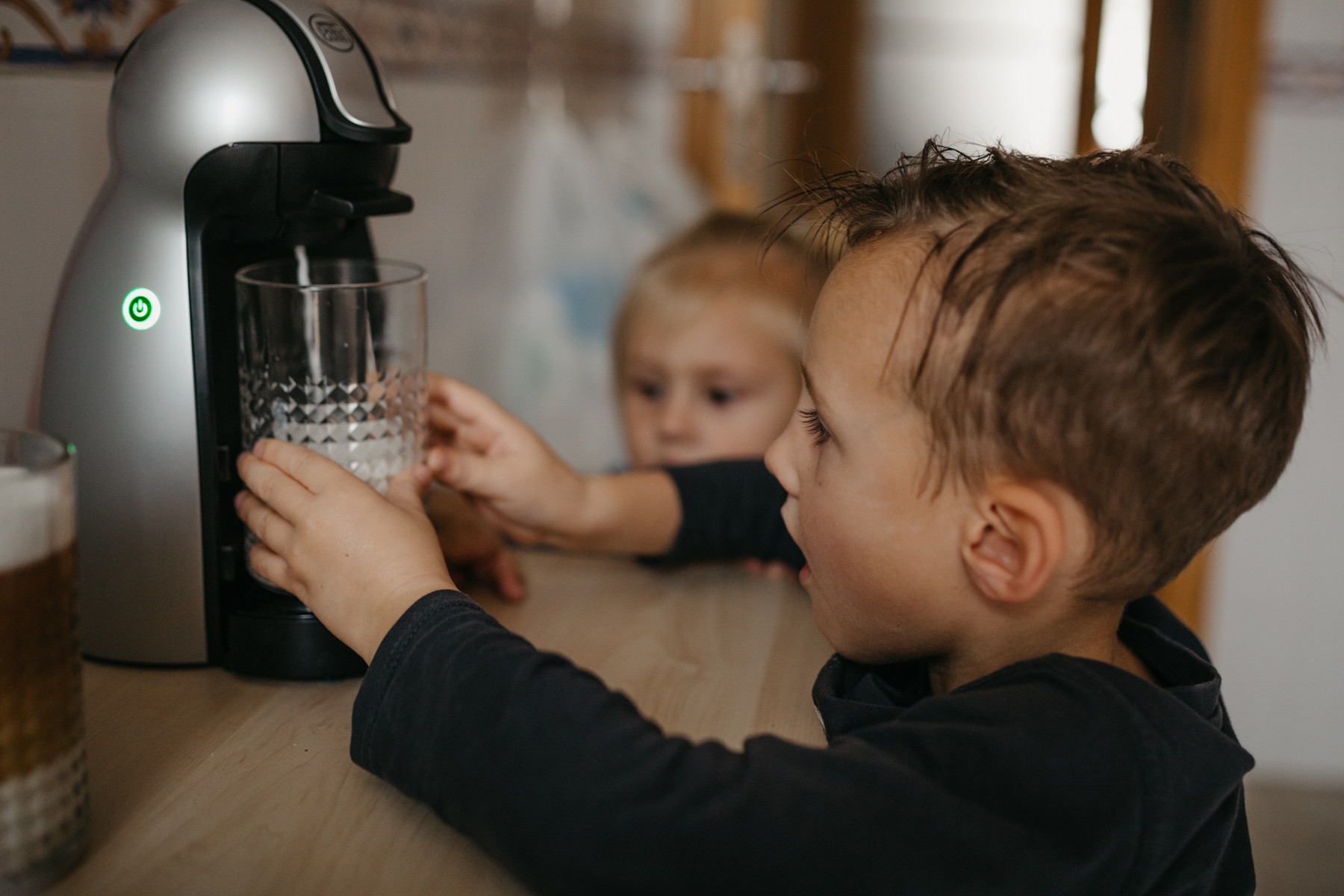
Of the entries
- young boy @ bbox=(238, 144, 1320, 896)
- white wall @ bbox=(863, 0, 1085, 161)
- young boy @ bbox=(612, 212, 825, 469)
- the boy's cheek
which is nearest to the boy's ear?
young boy @ bbox=(238, 144, 1320, 896)

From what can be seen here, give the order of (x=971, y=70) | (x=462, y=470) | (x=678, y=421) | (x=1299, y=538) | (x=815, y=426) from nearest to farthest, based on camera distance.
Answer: (x=815, y=426)
(x=462, y=470)
(x=678, y=421)
(x=1299, y=538)
(x=971, y=70)

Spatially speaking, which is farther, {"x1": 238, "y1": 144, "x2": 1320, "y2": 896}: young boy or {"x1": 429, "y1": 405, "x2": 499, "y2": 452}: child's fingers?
{"x1": 429, "y1": 405, "x2": 499, "y2": 452}: child's fingers

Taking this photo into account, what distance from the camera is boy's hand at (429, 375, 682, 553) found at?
80 centimetres

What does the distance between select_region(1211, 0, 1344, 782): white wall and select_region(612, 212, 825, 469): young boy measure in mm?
987

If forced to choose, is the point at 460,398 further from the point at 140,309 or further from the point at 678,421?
the point at 678,421

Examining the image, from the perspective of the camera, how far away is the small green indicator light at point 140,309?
1.90 feet

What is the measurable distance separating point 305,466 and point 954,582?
363 millimetres

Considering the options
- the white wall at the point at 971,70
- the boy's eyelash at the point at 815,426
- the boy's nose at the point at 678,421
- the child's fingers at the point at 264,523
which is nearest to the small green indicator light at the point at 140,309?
the child's fingers at the point at 264,523

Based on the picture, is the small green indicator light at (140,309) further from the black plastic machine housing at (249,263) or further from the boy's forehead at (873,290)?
the boy's forehead at (873,290)

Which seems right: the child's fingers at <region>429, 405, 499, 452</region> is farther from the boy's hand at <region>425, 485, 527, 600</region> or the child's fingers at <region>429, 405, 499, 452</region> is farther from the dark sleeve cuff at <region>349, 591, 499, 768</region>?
the dark sleeve cuff at <region>349, 591, 499, 768</region>

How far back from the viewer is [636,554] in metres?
0.87

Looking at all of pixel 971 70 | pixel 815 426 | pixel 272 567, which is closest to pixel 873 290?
pixel 815 426

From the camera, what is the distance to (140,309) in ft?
1.90

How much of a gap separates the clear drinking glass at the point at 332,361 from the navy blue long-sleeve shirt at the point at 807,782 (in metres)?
0.15
